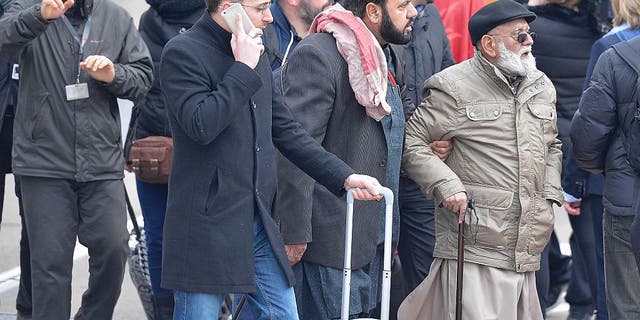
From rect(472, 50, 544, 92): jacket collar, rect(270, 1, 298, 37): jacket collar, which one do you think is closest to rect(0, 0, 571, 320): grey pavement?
rect(270, 1, 298, 37): jacket collar

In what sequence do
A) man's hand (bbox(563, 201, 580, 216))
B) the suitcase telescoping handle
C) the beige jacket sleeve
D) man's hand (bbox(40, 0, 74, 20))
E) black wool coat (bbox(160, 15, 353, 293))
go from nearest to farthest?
black wool coat (bbox(160, 15, 353, 293)), the suitcase telescoping handle, the beige jacket sleeve, man's hand (bbox(40, 0, 74, 20)), man's hand (bbox(563, 201, 580, 216))

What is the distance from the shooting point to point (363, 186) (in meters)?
5.02

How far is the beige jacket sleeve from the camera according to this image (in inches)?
229

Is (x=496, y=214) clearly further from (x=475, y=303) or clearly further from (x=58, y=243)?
(x=58, y=243)

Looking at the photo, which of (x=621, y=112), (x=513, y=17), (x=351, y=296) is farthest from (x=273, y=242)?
(x=621, y=112)

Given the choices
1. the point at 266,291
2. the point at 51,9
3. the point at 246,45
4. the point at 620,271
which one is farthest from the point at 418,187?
the point at 246,45

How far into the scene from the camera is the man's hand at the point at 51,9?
19.9 feet

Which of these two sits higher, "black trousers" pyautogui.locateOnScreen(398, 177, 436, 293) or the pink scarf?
the pink scarf

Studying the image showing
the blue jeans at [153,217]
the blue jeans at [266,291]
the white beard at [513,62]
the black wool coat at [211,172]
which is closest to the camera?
the black wool coat at [211,172]

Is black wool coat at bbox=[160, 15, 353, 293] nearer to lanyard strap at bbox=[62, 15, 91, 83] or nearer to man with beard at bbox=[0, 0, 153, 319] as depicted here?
man with beard at bbox=[0, 0, 153, 319]

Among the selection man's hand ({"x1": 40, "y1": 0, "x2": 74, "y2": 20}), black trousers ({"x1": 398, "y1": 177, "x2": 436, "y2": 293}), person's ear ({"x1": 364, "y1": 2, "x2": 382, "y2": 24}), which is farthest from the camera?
black trousers ({"x1": 398, "y1": 177, "x2": 436, "y2": 293})

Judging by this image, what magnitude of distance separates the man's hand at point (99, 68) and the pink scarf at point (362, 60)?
48.2 inches

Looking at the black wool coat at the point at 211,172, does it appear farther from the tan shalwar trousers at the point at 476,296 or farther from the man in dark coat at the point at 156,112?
the man in dark coat at the point at 156,112

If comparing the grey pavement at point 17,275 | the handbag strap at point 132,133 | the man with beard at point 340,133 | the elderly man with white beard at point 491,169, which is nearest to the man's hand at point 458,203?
the elderly man with white beard at point 491,169
